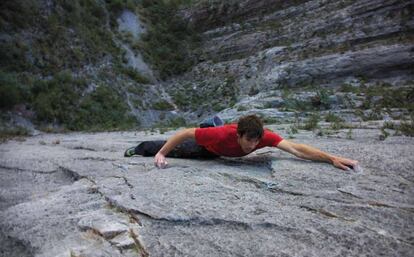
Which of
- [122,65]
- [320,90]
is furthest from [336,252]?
[122,65]

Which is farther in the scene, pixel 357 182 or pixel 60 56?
pixel 60 56

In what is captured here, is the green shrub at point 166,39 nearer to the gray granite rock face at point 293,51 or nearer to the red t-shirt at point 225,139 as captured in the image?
the gray granite rock face at point 293,51

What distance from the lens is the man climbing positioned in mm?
4715

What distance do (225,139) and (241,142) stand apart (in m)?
0.41

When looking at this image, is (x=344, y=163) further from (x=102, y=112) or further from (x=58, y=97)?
(x=58, y=97)

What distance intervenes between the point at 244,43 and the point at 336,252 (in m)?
24.6

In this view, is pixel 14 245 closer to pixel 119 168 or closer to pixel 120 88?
pixel 119 168

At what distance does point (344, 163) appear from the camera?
4.90m

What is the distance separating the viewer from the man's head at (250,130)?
183 inches

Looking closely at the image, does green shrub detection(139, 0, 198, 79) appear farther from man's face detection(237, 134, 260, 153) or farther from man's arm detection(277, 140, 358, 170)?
man's face detection(237, 134, 260, 153)

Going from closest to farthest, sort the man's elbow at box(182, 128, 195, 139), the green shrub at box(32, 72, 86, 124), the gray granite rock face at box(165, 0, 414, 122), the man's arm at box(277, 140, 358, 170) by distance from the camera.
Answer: the man's arm at box(277, 140, 358, 170) < the man's elbow at box(182, 128, 195, 139) < the gray granite rock face at box(165, 0, 414, 122) < the green shrub at box(32, 72, 86, 124)

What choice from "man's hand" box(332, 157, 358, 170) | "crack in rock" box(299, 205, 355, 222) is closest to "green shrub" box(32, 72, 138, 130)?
"man's hand" box(332, 157, 358, 170)

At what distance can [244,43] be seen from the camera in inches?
1045

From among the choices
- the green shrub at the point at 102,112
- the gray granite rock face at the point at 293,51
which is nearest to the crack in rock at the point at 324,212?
the gray granite rock face at the point at 293,51
